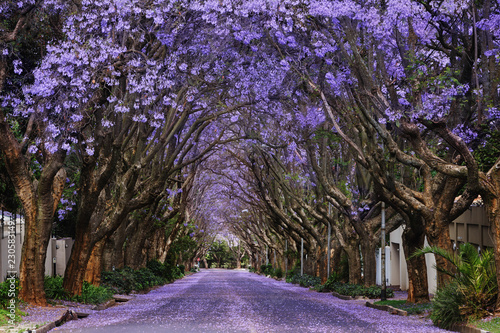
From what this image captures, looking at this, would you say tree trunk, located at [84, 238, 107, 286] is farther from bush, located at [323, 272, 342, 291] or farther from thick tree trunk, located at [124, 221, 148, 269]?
bush, located at [323, 272, 342, 291]

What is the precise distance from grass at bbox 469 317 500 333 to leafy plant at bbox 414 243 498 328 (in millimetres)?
370

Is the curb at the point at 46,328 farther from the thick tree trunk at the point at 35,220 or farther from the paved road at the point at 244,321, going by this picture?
the thick tree trunk at the point at 35,220

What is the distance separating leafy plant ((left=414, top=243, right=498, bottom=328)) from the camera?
1431cm

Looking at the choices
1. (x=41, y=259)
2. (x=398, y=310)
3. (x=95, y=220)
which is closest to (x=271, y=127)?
(x=95, y=220)

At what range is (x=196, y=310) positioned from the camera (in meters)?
19.7

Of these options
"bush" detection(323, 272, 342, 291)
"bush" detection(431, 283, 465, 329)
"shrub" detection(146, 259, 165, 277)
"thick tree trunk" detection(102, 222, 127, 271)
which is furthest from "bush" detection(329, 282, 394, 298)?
"shrub" detection(146, 259, 165, 277)

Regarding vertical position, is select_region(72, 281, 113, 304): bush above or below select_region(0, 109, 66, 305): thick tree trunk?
below

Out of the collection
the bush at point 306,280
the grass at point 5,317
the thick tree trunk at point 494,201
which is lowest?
the bush at point 306,280

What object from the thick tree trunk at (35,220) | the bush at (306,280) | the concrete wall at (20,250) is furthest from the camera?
the bush at (306,280)

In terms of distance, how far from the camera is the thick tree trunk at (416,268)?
2073 cm

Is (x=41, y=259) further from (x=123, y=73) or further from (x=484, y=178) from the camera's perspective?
(x=484, y=178)

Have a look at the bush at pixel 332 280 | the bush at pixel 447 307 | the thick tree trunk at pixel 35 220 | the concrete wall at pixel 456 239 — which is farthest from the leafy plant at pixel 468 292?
the bush at pixel 332 280

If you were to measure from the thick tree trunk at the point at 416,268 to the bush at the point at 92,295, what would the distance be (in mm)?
10197

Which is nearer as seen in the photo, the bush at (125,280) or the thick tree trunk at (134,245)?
the bush at (125,280)
